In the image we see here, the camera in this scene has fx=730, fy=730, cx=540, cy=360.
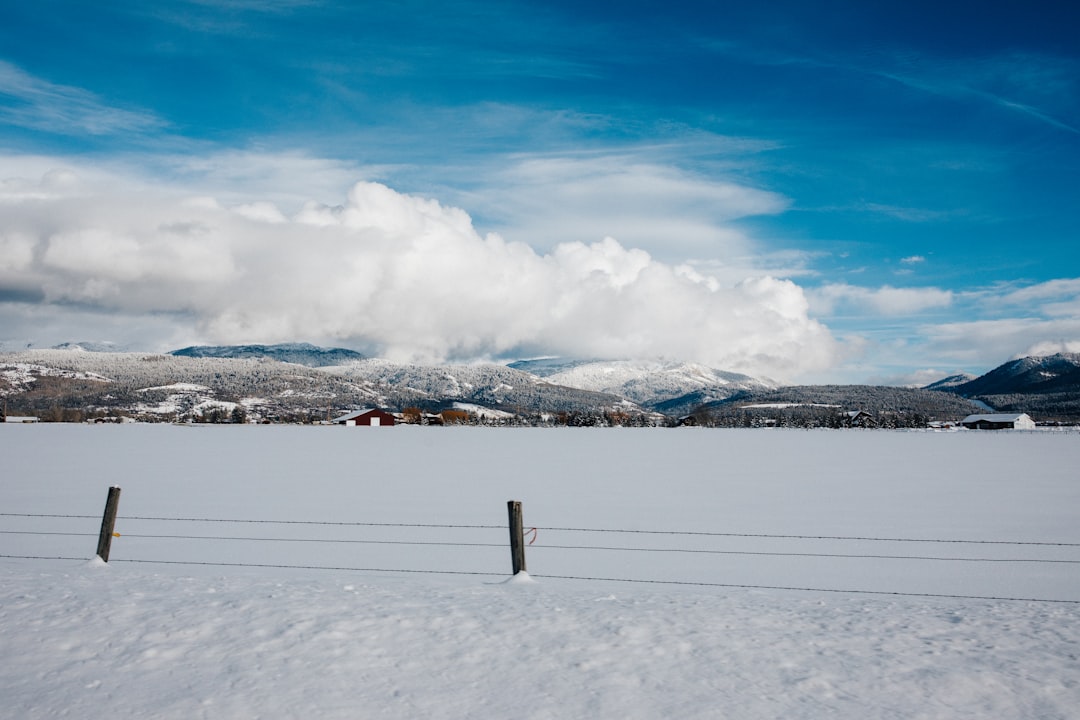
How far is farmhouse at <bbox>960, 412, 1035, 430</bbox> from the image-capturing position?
138 m

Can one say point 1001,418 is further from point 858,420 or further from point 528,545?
point 528,545

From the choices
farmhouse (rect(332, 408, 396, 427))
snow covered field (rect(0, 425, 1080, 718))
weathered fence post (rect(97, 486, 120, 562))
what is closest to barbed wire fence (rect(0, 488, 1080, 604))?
weathered fence post (rect(97, 486, 120, 562))

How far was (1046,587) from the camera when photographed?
1144 centimetres

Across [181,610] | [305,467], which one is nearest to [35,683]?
[181,610]

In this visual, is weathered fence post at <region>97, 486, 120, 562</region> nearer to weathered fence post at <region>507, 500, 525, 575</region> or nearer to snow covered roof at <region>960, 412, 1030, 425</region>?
weathered fence post at <region>507, 500, 525, 575</region>

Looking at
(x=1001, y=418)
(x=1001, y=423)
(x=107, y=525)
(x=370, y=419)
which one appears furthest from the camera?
(x=370, y=419)

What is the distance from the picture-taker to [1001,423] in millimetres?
139125

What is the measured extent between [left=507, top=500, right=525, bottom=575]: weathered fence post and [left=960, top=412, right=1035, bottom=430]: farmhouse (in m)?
152

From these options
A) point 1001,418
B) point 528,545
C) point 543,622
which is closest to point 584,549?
point 528,545

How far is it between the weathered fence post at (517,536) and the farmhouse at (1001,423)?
152 metres

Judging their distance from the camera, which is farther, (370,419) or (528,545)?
(370,419)

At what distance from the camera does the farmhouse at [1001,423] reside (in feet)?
452

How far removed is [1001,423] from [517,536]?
157m

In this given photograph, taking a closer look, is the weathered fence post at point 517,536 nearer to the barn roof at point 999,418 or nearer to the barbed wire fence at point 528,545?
the barbed wire fence at point 528,545
